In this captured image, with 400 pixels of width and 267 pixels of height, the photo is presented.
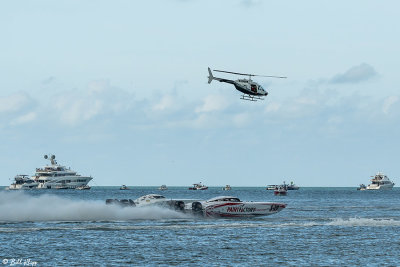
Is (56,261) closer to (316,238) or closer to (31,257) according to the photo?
(31,257)

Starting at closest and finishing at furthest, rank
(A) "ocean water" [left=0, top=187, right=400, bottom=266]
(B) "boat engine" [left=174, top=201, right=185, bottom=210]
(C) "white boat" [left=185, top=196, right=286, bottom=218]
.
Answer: (A) "ocean water" [left=0, top=187, right=400, bottom=266], (C) "white boat" [left=185, top=196, right=286, bottom=218], (B) "boat engine" [left=174, top=201, right=185, bottom=210]

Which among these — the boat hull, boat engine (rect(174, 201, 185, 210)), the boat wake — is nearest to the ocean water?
the boat wake

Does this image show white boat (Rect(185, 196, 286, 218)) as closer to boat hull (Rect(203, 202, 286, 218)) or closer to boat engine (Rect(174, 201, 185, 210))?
boat hull (Rect(203, 202, 286, 218))

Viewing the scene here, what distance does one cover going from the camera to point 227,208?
64.6m

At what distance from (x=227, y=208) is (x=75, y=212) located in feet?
48.2

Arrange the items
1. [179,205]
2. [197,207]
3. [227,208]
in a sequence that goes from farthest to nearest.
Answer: [179,205] → [197,207] → [227,208]

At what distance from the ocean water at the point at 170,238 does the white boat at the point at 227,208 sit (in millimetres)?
888

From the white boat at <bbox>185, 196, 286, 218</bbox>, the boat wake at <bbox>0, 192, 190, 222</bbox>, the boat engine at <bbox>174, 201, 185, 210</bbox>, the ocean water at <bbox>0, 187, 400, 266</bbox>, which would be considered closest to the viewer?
the ocean water at <bbox>0, 187, 400, 266</bbox>

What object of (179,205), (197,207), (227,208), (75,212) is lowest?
(75,212)

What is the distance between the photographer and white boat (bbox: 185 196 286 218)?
64.4 meters

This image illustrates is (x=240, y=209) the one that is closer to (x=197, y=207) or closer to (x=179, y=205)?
(x=197, y=207)

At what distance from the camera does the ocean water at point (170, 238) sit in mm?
38719

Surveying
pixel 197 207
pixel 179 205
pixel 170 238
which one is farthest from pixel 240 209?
pixel 170 238

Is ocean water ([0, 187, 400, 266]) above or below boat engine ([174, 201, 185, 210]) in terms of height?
below
